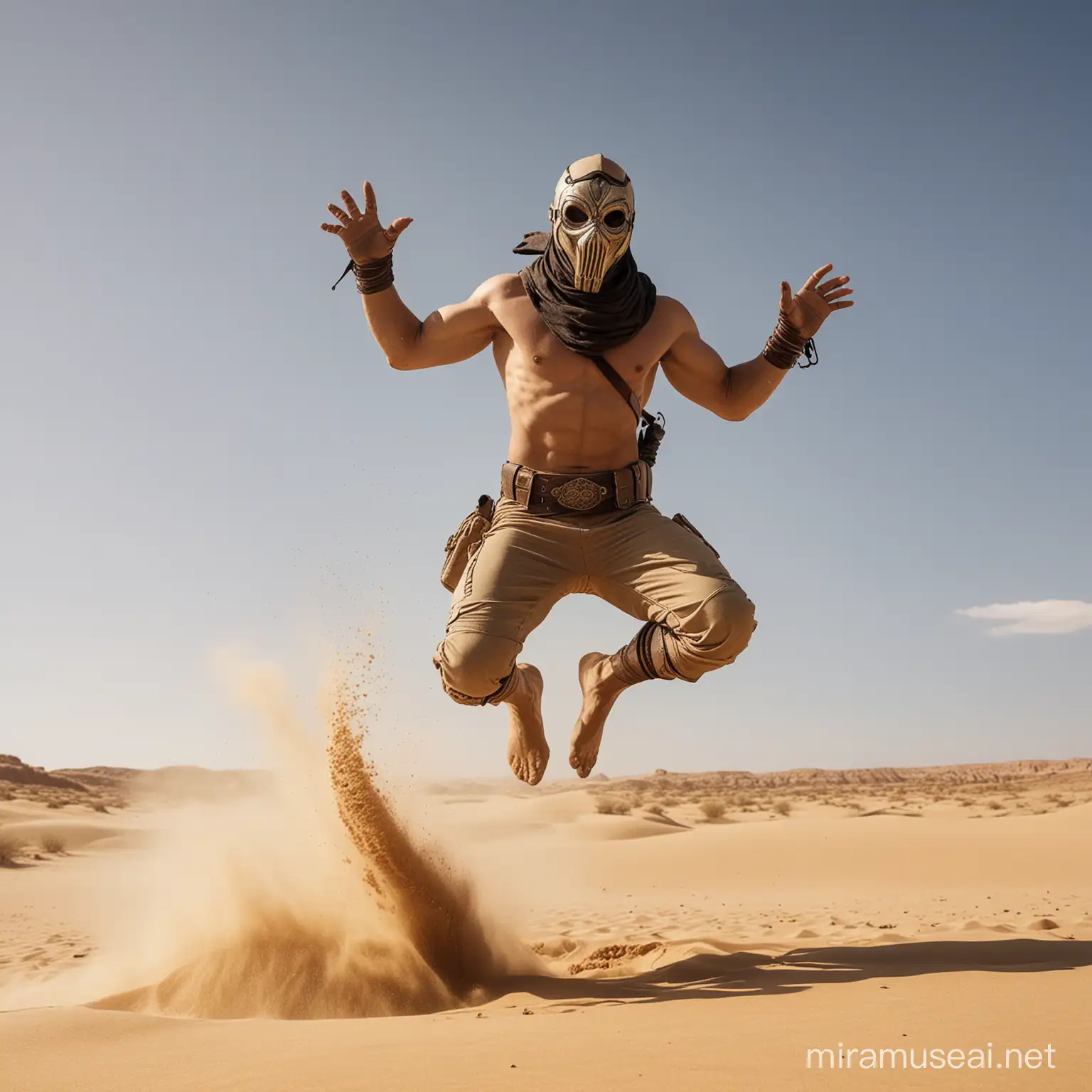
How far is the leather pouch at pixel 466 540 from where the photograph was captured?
531 centimetres

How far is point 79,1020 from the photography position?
3.85 m

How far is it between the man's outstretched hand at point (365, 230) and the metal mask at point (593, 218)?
83cm

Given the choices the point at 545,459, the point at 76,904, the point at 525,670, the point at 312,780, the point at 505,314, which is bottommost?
the point at 76,904

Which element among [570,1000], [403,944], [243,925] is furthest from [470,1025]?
[243,925]

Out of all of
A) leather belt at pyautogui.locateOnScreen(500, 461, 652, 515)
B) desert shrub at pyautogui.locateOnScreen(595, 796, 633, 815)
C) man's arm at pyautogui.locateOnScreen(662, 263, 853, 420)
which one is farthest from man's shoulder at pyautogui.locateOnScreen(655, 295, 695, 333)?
desert shrub at pyautogui.locateOnScreen(595, 796, 633, 815)

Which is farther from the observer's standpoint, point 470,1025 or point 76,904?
point 76,904

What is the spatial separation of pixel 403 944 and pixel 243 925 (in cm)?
98

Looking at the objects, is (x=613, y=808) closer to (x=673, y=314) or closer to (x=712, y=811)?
(x=712, y=811)

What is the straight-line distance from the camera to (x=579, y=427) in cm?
507

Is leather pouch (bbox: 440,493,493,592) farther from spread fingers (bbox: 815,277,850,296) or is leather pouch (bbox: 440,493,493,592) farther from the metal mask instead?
spread fingers (bbox: 815,277,850,296)

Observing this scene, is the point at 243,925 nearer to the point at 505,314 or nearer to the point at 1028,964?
the point at 505,314

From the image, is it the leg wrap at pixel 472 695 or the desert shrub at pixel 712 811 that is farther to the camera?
the desert shrub at pixel 712 811

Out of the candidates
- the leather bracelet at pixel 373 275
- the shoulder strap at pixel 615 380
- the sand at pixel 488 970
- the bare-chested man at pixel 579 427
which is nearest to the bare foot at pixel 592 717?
the bare-chested man at pixel 579 427

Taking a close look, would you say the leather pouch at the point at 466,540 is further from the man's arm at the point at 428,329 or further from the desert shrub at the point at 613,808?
the desert shrub at the point at 613,808
